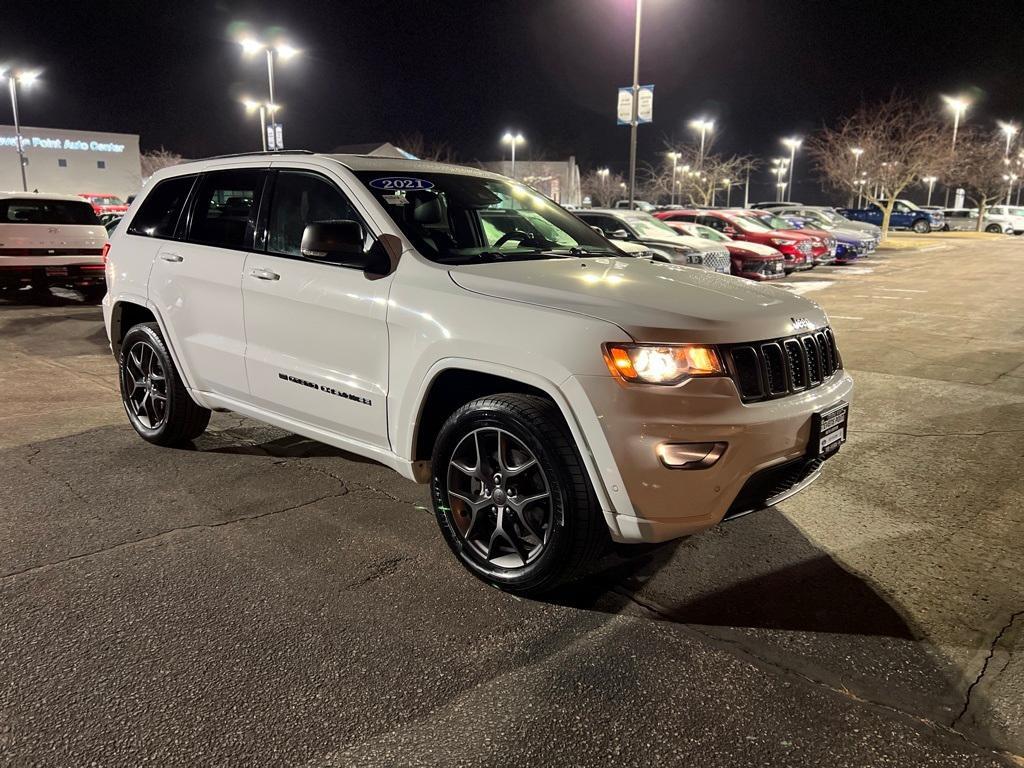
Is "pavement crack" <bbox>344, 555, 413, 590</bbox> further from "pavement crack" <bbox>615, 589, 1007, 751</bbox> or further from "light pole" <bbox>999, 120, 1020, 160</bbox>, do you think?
"light pole" <bbox>999, 120, 1020, 160</bbox>

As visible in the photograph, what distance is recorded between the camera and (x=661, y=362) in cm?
292

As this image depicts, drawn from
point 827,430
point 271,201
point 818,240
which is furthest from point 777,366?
point 818,240

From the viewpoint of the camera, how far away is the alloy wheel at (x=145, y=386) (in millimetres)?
5090

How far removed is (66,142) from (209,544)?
75.7 metres

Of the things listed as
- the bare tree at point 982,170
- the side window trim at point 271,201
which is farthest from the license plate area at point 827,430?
the bare tree at point 982,170

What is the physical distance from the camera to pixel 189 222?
475 centimetres

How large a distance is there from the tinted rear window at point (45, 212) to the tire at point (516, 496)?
36.8ft

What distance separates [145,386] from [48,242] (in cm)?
841

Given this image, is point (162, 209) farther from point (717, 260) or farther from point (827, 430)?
point (717, 260)

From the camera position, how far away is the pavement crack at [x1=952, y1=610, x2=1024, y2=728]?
255 cm

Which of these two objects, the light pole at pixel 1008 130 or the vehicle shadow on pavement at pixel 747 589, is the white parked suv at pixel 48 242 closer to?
the vehicle shadow on pavement at pixel 747 589

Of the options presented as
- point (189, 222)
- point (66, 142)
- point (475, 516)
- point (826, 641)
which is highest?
point (66, 142)

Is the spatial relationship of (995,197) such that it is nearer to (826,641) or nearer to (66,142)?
(826,641)

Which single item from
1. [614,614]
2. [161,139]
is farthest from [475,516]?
[161,139]
